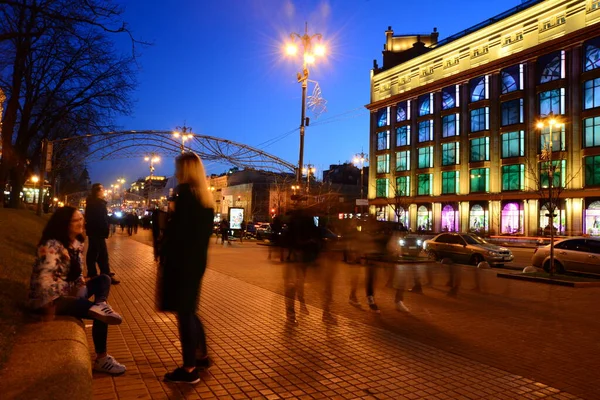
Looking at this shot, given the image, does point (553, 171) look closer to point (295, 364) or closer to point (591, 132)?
point (295, 364)

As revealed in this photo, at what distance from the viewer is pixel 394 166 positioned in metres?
65.1

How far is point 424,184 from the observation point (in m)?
60.6

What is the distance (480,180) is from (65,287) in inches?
2107

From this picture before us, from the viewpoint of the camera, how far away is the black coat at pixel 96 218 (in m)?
9.36

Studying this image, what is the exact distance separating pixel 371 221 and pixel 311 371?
5.44 meters

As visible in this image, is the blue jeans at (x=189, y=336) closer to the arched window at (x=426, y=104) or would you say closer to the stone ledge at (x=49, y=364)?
the stone ledge at (x=49, y=364)

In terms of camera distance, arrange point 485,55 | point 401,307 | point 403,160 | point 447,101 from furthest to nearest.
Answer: point 403,160 → point 447,101 → point 485,55 → point 401,307

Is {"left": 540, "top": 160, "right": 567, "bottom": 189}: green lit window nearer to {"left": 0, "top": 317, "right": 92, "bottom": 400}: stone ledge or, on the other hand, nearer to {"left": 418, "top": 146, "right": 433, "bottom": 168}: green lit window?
{"left": 418, "top": 146, "right": 433, "bottom": 168}: green lit window

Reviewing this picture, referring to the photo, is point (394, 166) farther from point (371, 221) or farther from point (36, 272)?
point (36, 272)

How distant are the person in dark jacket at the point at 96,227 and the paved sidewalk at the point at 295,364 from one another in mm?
1989

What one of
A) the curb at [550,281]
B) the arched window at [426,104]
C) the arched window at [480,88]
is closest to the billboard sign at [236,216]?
the curb at [550,281]

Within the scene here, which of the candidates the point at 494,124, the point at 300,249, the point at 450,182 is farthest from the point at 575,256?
the point at 450,182

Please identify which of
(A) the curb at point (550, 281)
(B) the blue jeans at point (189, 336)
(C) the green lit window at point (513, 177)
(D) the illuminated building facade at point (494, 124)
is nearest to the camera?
(B) the blue jeans at point (189, 336)

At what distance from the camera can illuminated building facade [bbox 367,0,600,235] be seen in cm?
4353
